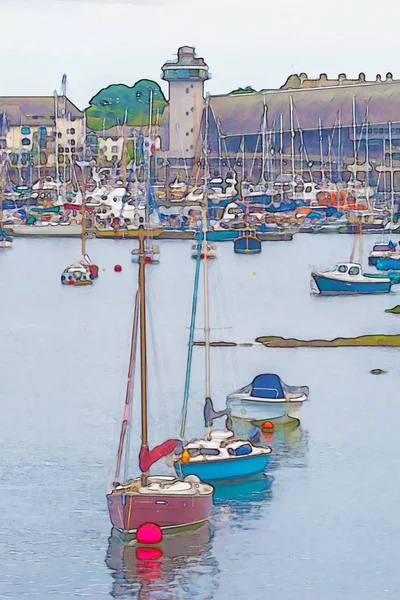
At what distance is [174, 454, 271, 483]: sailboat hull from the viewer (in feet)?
84.8

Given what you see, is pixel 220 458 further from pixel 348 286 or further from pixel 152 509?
pixel 348 286

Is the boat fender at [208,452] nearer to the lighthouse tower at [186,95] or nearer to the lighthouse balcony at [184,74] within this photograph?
the lighthouse tower at [186,95]

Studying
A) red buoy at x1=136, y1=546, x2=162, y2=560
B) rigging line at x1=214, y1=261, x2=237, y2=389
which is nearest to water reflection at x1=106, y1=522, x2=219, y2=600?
red buoy at x1=136, y1=546, x2=162, y2=560

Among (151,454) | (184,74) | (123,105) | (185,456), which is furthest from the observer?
(123,105)

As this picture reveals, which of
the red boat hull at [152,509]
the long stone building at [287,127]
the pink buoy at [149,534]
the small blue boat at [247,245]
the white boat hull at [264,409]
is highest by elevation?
the long stone building at [287,127]

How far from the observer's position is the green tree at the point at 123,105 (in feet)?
532

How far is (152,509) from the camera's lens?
23031mm

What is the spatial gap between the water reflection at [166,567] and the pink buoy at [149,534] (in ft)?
0.37

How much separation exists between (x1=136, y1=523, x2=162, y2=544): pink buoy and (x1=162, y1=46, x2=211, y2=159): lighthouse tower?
11250 centimetres

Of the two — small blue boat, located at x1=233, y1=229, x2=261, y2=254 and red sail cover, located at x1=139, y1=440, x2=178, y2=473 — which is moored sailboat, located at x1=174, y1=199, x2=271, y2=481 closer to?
red sail cover, located at x1=139, y1=440, x2=178, y2=473

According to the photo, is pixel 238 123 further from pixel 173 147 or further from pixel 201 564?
pixel 201 564

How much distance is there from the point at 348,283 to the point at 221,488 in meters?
35.4

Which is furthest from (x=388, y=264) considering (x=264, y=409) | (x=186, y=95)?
(x=186, y=95)

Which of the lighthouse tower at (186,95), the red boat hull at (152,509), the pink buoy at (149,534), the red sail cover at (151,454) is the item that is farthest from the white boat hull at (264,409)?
the lighthouse tower at (186,95)
